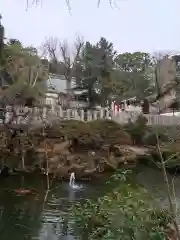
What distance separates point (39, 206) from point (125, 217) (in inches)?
220

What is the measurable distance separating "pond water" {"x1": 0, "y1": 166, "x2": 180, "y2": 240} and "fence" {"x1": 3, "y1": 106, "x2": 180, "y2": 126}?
3236mm

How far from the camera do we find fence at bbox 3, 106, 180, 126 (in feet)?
52.3

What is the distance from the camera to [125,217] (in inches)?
161

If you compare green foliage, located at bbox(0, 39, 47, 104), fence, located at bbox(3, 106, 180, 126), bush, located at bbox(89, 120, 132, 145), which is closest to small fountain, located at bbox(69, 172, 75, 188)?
bush, located at bbox(89, 120, 132, 145)

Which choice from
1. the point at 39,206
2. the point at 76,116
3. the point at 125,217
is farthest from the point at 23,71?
the point at 125,217

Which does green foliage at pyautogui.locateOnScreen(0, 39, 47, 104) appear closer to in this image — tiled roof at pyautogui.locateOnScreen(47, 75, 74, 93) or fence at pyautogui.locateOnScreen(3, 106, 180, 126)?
fence at pyautogui.locateOnScreen(3, 106, 180, 126)

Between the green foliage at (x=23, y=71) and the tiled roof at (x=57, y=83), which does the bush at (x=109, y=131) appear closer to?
the green foliage at (x=23, y=71)

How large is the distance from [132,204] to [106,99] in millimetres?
21473

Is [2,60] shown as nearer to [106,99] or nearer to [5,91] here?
[5,91]

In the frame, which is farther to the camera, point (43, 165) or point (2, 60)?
point (2, 60)

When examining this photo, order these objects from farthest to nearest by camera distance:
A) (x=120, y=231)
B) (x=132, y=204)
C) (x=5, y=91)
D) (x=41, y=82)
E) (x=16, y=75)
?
(x=41, y=82) < (x=16, y=75) < (x=5, y=91) < (x=132, y=204) < (x=120, y=231)

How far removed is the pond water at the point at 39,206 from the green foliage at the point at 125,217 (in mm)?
225

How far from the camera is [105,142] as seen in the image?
1599 centimetres

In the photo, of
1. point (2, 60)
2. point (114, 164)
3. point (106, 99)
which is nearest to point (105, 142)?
point (114, 164)
